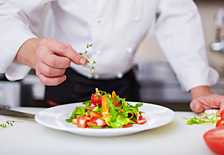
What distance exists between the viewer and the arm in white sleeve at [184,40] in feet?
3.66

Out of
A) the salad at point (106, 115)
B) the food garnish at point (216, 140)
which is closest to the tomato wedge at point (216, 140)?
the food garnish at point (216, 140)

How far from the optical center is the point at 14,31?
2.68 feet

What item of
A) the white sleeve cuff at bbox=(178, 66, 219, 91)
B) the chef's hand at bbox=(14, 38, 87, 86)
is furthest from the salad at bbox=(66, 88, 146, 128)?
the white sleeve cuff at bbox=(178, 66, 219, 91)

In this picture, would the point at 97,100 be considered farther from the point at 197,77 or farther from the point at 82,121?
the point at 197,77

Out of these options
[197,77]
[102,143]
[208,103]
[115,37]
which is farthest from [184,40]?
[102,143]

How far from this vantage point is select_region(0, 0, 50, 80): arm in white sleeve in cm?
81

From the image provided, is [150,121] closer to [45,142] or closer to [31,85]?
[45,142]

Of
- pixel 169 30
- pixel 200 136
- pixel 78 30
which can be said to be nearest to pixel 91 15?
pixel 78 30

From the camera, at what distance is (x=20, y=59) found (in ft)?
2.67

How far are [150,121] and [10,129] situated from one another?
0.37 m

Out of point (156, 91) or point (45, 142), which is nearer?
point (45, 142)

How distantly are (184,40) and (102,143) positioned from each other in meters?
0.77

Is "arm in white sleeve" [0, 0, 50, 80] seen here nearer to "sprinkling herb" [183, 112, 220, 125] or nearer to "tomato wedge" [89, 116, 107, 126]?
"tomato wedge" [89, 116, 107, 126]

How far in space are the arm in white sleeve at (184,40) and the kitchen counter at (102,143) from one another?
465 mm
